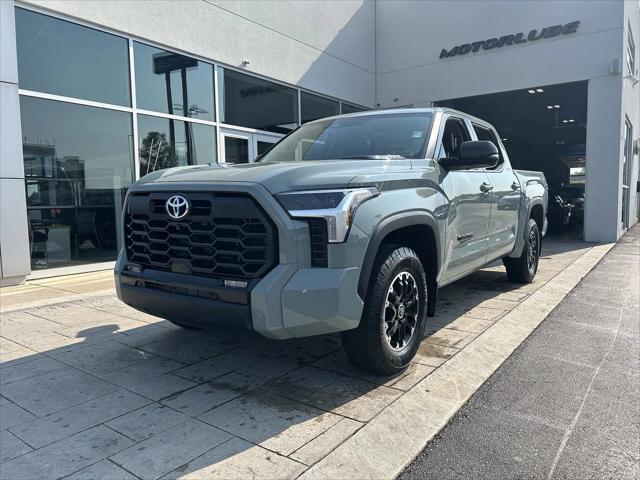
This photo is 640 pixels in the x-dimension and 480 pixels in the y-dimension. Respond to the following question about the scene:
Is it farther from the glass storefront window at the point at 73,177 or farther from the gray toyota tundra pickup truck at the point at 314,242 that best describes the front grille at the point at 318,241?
the glass storefront window at the point at 73,177

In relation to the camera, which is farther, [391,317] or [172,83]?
[172,83]

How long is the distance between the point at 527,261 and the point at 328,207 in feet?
15.0

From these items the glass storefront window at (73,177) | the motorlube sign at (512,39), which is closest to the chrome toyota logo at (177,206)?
the glass storefront window at (73,177)

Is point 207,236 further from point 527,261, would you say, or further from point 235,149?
point 235,149

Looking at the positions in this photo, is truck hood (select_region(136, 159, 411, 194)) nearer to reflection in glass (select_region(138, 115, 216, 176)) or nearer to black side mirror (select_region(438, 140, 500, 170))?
black side mirror (select_region(438, 140, 500, 170))

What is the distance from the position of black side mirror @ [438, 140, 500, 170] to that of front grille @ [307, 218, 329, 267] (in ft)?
5.23

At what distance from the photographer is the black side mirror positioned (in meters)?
3.86

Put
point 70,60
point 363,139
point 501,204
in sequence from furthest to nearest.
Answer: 1. point 70,60
2. point 501,204
3. point 363,139

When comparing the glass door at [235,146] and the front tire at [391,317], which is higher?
the glass door at [235,146]

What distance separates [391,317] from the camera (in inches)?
130

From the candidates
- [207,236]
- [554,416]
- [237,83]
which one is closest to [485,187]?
[554,416]

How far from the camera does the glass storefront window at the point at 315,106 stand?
41.3ft

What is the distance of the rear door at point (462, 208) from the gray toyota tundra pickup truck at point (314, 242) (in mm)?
27

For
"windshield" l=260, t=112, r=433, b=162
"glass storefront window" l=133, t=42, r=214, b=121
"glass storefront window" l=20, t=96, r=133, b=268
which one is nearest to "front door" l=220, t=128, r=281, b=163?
"glass storefront window" l=133, t=42, r=214, b=121
